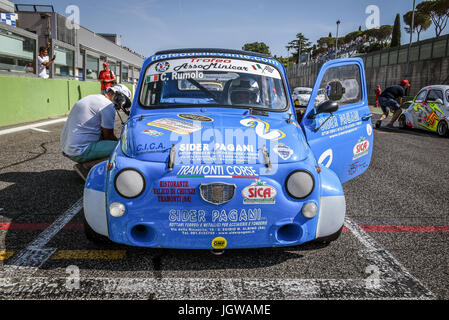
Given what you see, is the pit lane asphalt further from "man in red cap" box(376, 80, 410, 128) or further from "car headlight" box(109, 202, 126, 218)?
"man in red cap" box(376, 80, 410, 128)

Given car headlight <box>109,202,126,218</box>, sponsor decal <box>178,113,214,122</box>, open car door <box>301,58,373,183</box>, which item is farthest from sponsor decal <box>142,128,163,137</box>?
open car door <box>301,58,373,183</box>

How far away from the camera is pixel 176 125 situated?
3115mm

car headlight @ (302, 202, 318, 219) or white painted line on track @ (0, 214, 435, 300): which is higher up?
car headlight @ (302, 202, 318, 219)

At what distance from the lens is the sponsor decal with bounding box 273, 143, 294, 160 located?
279cm

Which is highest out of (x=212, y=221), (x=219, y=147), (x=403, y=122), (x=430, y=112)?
(x=430, y=112)

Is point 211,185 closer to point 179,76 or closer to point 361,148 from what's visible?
point 179,76

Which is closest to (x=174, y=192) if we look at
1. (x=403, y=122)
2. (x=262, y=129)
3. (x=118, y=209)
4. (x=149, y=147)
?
(x=118, y=209)

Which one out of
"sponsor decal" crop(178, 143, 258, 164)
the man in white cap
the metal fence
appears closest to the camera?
"sponsor decal" crop(178, 143, 258, 164)

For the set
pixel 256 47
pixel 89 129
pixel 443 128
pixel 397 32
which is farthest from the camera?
pixel 256 47

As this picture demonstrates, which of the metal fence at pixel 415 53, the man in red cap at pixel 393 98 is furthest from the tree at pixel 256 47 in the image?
the man in red cap at pixel 393 98

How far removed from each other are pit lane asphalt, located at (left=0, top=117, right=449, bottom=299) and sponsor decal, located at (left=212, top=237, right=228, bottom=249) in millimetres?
201

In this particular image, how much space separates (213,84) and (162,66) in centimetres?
54

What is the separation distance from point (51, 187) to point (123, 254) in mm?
2274
